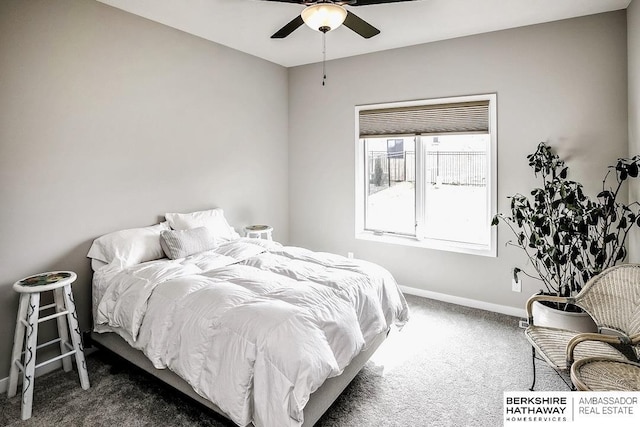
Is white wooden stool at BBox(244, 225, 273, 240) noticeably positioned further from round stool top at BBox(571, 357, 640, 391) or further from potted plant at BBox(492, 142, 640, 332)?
round stool top at BBox(571, 357, 640, 391)

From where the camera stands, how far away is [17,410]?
89.9 inches

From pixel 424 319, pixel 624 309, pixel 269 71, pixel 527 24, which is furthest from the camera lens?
pixel 269 71

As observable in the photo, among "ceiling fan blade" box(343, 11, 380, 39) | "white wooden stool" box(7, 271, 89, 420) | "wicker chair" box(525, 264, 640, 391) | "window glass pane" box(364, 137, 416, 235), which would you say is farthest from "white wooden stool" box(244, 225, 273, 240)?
"wicker chair" box(525, 264, 640, 391)

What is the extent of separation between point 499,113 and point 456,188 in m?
0.86

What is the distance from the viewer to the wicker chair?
6.63ft

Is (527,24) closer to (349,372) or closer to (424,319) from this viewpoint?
(424,319)

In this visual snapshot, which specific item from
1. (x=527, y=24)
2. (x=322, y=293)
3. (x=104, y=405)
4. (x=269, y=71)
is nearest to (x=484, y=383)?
(x=322, y=293)

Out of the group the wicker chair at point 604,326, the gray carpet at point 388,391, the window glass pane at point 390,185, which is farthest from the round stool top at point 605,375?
the window glass pane at point 390,185

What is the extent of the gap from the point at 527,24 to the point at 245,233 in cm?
358

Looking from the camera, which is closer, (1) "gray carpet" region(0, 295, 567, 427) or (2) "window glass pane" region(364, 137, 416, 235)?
(1) "gray carpet" region(0, 295, 567, 427)

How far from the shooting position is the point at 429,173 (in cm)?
415

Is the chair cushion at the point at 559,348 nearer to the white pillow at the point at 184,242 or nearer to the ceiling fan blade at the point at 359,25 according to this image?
the ceiling fan blade at the point at 359,25

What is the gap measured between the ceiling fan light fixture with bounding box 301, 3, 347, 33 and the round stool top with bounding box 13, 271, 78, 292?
90.4 inches

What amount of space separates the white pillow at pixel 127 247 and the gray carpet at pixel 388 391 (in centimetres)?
76
